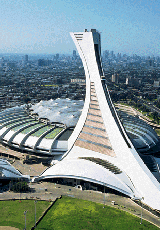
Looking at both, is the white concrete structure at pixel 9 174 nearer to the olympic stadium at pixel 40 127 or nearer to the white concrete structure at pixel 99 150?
the white concrete structure at pixel 99 150

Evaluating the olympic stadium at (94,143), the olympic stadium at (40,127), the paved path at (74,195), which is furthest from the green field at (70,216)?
the olympic stadium at (40,127)

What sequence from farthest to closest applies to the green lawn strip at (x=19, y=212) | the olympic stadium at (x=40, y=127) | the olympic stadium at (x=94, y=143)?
the olympic stadium at (x=40, y=127) → the olympic stadium at (x=94, y=143) → the green lawn strip at (x=19, y=212)

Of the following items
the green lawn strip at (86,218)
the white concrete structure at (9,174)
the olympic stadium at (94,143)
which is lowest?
the green lawn strip at (86,218)

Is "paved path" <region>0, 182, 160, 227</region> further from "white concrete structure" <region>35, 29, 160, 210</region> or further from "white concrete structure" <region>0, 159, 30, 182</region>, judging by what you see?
"white concrete structure" <region>0, 159, 30, 182</region>

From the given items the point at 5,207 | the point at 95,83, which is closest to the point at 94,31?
the point at 95,83

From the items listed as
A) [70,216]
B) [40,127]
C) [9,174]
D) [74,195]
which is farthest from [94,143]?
[40,127]

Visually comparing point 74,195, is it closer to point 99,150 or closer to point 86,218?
point 86,218
